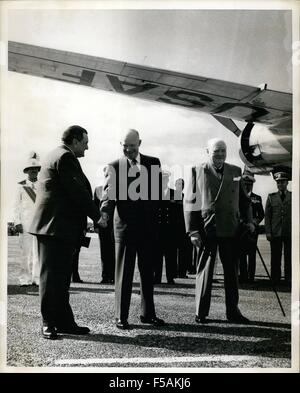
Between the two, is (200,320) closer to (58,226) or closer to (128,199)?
(128,199)

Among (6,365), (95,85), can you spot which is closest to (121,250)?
(6,365)

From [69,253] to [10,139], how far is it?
3.58 feet

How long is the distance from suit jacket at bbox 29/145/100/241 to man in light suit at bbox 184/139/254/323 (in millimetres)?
928

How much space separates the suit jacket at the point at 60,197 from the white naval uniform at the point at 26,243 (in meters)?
1.36

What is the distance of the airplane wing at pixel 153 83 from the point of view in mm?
4012

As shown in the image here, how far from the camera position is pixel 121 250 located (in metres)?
3.76

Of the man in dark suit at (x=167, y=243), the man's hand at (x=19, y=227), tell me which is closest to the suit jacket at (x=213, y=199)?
the man in dark suit at (x=167, y=243)

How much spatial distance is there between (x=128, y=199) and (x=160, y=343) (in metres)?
1.11

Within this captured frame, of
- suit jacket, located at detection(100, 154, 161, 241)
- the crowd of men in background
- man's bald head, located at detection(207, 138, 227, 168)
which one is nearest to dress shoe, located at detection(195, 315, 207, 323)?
the crowd of men in background

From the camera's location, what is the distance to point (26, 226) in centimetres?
512

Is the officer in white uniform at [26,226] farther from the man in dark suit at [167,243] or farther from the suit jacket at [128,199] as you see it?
the man in dark suit at [167,243]

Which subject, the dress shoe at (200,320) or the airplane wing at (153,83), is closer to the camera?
the dress shoe at (200,320)
